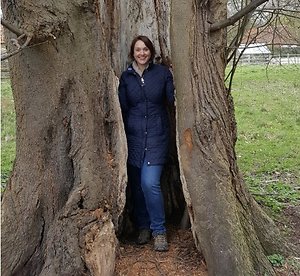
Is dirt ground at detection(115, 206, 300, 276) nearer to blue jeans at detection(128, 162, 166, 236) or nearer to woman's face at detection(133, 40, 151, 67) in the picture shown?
blue jeans at detection(128, 162, 166, 236)

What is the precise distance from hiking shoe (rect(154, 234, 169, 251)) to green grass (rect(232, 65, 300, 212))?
1.74 m

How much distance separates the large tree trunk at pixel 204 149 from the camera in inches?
163

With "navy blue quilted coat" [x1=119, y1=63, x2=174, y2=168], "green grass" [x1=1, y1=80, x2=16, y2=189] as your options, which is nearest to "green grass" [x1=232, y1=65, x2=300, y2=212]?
"navy blue quilted coat" [x1=119, y1=63, x2=174, y2=168]

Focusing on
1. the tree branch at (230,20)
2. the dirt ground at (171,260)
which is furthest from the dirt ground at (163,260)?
the tree branch at (230,20)

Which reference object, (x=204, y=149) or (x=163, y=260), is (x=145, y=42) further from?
(x=163, y=260)

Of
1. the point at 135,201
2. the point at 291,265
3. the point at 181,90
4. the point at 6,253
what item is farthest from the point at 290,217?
the point at 6,253

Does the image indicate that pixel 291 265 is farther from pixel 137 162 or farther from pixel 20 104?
pixel 20 104

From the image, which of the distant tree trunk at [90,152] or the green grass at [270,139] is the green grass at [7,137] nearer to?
the distant tree trunk at [90,152]

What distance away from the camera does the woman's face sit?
458 cm

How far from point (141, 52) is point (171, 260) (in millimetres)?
1797

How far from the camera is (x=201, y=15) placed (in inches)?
168

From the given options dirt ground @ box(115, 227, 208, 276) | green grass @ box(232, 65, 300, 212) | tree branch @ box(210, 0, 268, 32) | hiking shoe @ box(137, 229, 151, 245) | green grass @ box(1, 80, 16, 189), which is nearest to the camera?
tree branch @ box(210, 0, 268, 32)

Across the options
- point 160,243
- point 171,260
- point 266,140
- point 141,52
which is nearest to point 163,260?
point 171,260

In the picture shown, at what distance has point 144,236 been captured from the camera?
498cm
